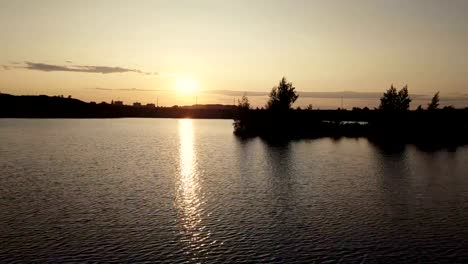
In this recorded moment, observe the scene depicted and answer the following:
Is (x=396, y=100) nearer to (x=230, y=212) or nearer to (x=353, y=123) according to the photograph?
(x=353, y=123)

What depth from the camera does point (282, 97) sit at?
149 m

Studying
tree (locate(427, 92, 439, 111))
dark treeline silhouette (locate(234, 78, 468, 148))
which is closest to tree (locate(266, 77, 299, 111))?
dark treeline silhouette (locate(234, 78, 468, 148))

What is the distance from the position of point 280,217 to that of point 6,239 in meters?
20.2

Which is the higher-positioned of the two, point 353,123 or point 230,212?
point 353,123

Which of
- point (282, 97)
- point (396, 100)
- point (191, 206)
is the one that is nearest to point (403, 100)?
point (396, 100)

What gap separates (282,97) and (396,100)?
4217 centimetres

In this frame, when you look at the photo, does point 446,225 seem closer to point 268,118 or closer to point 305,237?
point 305,237

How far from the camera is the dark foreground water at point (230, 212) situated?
1010 inches

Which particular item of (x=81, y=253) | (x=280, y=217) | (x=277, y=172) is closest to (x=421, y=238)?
(x=280, y=217)

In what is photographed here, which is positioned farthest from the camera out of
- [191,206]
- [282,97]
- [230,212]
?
[282,97]

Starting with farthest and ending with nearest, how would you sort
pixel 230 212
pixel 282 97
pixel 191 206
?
pixel 282 97
pixel 191 206
pixel 230 212

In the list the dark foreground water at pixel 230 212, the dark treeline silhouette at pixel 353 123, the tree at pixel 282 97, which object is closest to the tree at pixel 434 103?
the dark treeline silhouette at pixel 353 123

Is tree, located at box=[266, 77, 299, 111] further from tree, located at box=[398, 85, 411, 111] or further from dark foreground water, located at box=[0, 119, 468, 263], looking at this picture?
dark foreground water, located at box=[0, 119, 468, 263]

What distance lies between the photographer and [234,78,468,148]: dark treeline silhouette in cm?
13188
